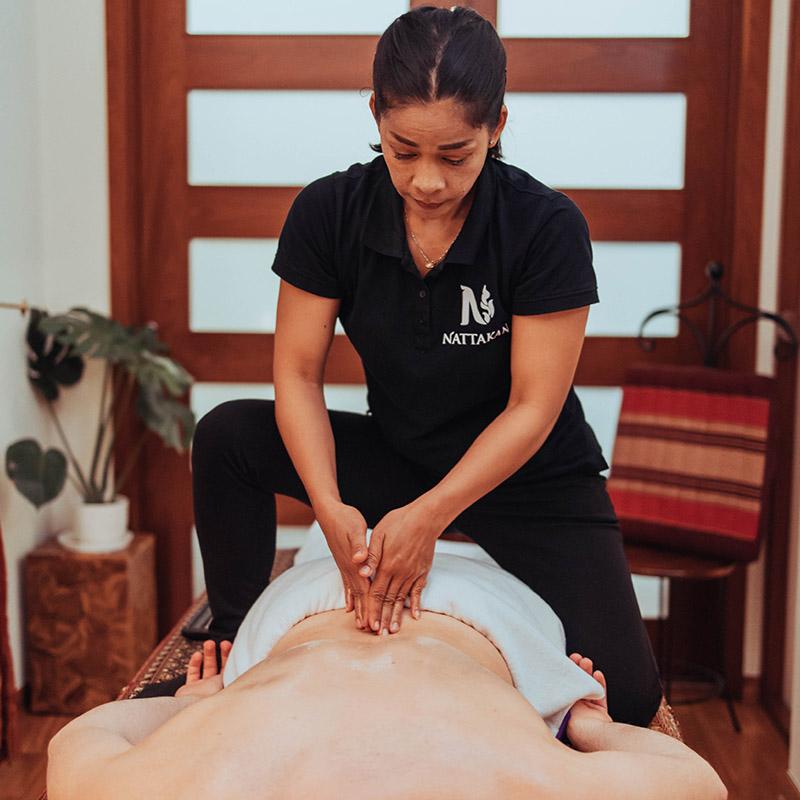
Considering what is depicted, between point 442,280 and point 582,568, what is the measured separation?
1.69 ft

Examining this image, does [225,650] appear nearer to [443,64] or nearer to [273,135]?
[443,64]

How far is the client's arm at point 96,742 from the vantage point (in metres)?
1.04

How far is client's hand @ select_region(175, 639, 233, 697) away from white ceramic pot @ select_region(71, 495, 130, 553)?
122 cm

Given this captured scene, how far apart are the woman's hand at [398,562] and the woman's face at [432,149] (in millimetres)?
432

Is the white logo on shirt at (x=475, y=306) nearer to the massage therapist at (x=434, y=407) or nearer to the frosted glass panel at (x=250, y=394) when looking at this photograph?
the massage therapist at (x=434, y=407)

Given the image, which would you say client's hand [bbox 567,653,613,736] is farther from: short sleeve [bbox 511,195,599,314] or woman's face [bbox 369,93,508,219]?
woman's face [bbox 369,93,508,219]

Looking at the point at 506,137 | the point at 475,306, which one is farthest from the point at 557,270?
the point at 506,137

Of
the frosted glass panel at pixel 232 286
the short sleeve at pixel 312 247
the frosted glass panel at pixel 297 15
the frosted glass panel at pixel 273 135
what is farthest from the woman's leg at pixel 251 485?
the frosted glass panel at pixel 297 15

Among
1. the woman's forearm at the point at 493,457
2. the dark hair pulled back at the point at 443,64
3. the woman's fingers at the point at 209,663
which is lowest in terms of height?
the woman's fingers at the point at 209,663

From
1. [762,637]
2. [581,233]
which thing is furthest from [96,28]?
[762,637]

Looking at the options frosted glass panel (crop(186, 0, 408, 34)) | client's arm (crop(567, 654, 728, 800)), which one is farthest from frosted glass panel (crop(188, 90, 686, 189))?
client's arm (crop(567, 654, 728, 800))

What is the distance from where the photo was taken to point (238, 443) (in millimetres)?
1759

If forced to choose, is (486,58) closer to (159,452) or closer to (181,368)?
(181,368)

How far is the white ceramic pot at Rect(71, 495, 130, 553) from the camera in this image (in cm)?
268
